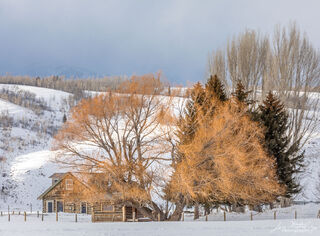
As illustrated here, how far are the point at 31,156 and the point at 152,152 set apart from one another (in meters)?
64.8

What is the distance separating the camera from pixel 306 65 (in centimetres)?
4084

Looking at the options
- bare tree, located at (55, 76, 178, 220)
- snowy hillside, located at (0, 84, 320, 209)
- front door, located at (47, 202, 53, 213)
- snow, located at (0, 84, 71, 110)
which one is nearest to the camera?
bare tree, located at (55, 76, 178, 220)

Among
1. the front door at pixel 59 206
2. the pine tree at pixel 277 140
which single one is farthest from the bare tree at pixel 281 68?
the front door at pixel 59 206

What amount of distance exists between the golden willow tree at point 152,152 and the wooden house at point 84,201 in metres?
0.48

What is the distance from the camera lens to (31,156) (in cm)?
8456

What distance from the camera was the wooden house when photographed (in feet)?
81.7

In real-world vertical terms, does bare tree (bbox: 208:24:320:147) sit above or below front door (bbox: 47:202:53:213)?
above

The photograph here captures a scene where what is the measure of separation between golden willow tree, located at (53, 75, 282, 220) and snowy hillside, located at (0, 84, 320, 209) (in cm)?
240

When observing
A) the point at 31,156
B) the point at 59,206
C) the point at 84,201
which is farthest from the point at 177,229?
the point at 31,156

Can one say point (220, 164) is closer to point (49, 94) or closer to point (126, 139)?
point (126, 139)

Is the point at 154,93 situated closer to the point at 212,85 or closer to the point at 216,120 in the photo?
the point at 216,120

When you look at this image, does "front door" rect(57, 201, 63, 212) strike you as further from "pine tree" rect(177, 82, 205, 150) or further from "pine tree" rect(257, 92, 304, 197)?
"pine tree" rect(177, 82, 205, 150)

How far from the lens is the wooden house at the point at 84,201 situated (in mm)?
24906

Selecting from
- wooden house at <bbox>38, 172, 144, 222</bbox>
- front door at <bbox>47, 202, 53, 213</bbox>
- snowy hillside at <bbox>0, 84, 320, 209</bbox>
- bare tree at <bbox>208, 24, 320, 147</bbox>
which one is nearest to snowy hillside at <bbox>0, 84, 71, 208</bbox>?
snowy hillside at <bbox>0, 84, 320, 209</bbox>
